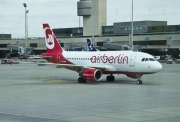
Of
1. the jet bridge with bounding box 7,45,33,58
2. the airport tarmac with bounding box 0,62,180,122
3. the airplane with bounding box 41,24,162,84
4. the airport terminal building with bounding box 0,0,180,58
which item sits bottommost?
the airport tarmac with bounding box 0,62,180,122

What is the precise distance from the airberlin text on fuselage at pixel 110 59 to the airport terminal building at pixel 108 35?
6718cm

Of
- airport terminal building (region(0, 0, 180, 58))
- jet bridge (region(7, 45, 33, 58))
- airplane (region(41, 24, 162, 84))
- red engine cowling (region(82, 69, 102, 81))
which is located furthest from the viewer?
jet bridge (region(7, 45, 33, 58))

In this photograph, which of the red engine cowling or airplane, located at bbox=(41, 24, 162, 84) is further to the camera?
the red engine cowling

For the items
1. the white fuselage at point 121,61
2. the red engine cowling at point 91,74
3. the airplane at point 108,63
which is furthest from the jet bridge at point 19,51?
the red engine cowling at point 91,74

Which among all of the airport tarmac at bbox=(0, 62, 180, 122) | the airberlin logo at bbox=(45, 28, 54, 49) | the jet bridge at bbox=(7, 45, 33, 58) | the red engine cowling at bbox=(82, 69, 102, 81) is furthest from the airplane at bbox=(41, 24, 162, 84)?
the jet bridge at bbox=(7, 45, 33, 58)

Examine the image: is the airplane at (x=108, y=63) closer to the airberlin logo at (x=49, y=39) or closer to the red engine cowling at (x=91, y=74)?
the red engine cowling at (x=91, y=74)

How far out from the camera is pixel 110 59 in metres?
41.1

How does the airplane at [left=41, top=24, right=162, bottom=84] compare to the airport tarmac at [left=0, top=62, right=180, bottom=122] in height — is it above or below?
above

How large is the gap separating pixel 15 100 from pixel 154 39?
101682mm

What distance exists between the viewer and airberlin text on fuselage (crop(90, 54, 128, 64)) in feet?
131

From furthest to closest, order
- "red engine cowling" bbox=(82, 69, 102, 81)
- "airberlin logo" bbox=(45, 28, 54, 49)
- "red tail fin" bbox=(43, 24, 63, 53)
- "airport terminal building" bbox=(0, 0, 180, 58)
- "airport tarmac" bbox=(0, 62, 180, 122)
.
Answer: "airport terminal building" bbox=(0, 0, 180, 58) → "airberlin logo" bbox=(45, 28, 54, 49) → "red tail fin" bbox=(43, 24, 63, 53) → "red engine cowling" bbox=(82, 69, 102, 81) → "airport tarmac" bbox=(0, 62, 180, 122)

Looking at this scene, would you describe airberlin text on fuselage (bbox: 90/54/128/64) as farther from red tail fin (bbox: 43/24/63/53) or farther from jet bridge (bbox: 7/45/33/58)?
jet bridge (bbox: 7/45/33/58)

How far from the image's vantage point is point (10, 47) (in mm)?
138125

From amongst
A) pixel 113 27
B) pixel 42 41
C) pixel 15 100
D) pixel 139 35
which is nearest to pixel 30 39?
pixel 42 41
